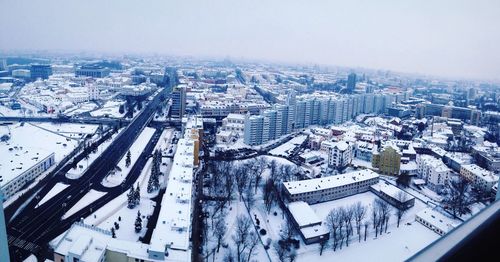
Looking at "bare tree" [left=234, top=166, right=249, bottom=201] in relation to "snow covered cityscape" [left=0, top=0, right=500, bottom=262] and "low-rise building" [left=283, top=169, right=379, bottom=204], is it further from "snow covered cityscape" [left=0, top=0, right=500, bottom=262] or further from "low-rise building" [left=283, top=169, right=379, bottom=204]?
"low-rise building" [left=283, top=169, right=379, bottom=204]

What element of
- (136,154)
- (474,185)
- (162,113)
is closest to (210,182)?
(136,154)

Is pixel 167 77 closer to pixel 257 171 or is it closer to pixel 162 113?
pixel 162 113

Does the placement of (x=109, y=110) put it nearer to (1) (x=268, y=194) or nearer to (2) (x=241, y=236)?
(1) (x=268, y=194)

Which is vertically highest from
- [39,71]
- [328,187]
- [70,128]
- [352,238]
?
[39,71]

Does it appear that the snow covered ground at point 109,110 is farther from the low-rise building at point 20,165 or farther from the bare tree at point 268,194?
the bare tree at point 268,194

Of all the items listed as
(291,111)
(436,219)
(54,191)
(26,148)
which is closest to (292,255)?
(436,219)

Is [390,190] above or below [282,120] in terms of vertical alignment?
below
